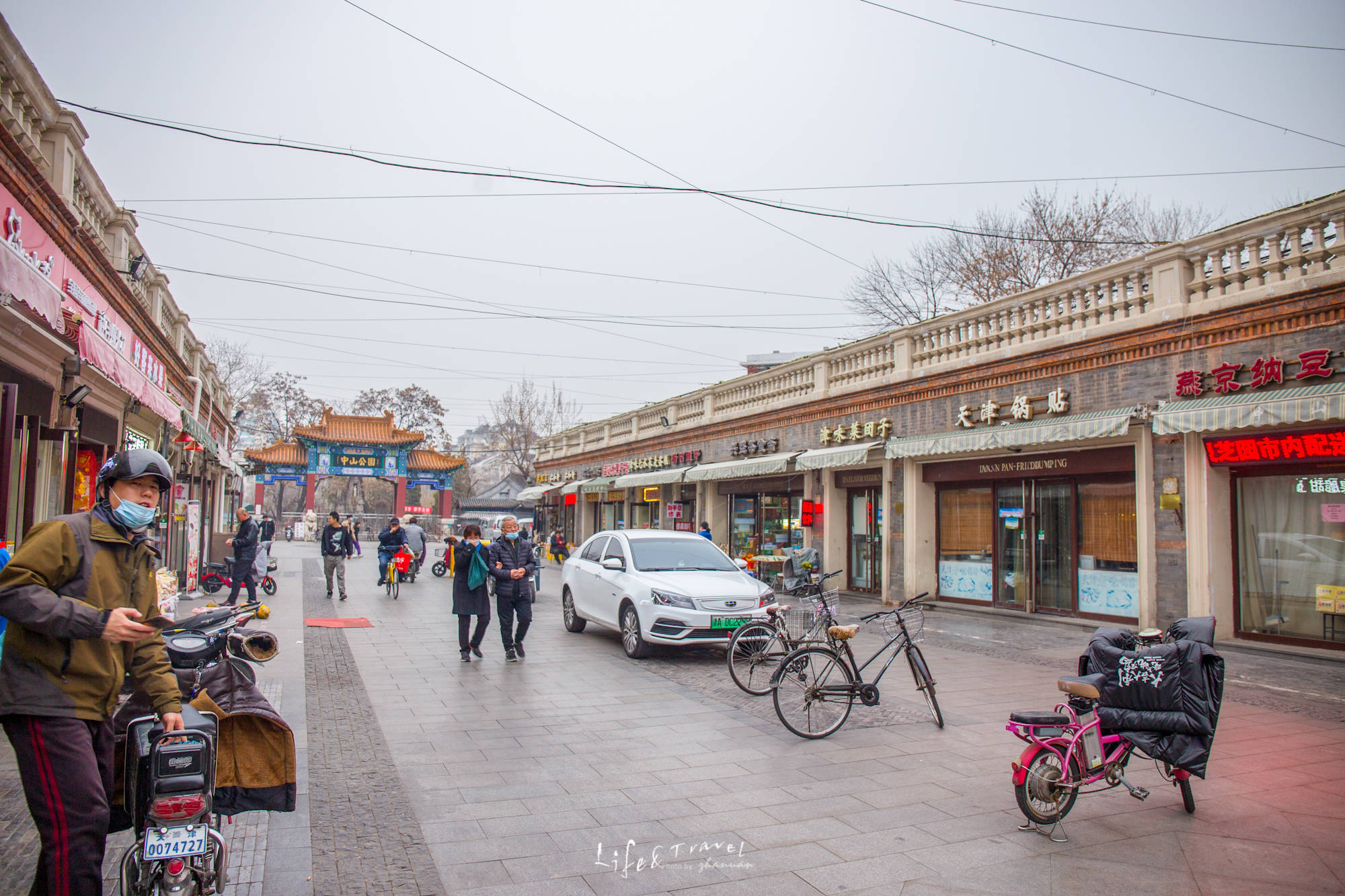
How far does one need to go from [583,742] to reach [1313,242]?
32.6 ft

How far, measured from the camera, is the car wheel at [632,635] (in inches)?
403

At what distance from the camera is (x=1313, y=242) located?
32.4ft

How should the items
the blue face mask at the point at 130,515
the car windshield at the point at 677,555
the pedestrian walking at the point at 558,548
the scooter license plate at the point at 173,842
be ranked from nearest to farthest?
the scooter license plate at the point at 173,842 → the blue face mask at the point at 130,515 → the car windshield at the point at 677,555 → the pedestrian walking at the point at 558,548

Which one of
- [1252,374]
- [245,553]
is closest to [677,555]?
[1252,374]

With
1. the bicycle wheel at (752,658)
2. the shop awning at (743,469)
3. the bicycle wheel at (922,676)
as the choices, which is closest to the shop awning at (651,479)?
the shop awning at (743,469)

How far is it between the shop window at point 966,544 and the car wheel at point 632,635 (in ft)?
25.1

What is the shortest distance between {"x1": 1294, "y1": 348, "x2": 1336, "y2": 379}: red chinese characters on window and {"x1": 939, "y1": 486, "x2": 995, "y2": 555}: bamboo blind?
5900mm

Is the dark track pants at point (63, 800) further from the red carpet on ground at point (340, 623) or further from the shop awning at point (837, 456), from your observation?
the shop awning at point (837, 456)

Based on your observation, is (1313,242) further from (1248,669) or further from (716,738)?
(716,738)

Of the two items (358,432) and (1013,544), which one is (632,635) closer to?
(1013,544)

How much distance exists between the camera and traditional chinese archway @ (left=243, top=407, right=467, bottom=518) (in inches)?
1975

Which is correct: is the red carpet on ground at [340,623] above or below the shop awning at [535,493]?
below

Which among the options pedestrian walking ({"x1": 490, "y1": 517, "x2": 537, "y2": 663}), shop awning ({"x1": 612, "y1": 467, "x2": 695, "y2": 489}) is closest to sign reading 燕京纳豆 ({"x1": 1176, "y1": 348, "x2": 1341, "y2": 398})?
pedestrian walking ({"x1": 490, "y1": 517, "x2": 537, "y2": 663})

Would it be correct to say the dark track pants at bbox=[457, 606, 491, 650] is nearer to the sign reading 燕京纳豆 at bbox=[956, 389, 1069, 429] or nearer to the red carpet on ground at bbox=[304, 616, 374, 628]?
the red carpet on ground at bbox=[304, 616, 374, 628]
